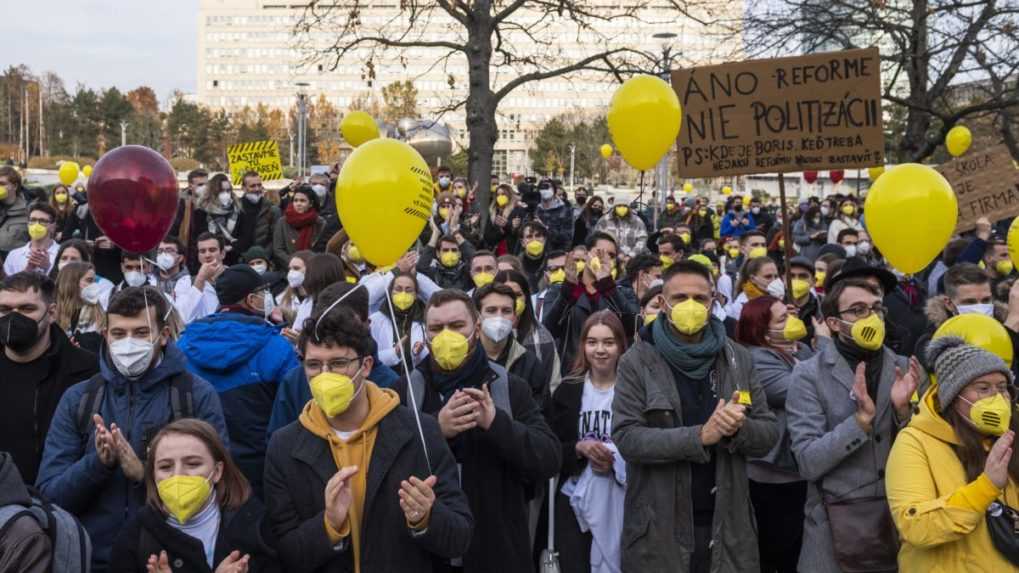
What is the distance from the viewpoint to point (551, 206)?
526 inches

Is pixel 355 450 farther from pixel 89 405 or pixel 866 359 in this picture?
pixel 866 359

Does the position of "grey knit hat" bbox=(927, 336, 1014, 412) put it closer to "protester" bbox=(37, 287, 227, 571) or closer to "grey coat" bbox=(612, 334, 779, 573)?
"grey coat" bbox=(612, 334, 779, 573)

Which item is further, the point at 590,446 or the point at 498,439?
the point at 590,446

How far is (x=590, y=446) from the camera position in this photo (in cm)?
425

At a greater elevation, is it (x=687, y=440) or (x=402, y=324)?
(x=402, y=324)

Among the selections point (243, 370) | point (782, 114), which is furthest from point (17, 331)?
point (782, 114)

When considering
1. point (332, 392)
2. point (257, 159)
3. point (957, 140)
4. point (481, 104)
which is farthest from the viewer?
point (257, 159)

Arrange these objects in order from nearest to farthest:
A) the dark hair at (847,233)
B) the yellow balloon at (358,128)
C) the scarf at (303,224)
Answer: the scarf at (303,224) → the yellow balloon at (358,128) → the dark hair at (847,233)

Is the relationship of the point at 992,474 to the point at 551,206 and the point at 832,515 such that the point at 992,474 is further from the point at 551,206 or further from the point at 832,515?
the point at 551,206

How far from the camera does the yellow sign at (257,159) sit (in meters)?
15.5

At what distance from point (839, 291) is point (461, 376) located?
1.66m

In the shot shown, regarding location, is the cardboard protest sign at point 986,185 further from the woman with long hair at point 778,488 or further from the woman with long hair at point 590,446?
the woman with long hair at point 590,446

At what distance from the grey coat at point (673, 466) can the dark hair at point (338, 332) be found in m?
1.17

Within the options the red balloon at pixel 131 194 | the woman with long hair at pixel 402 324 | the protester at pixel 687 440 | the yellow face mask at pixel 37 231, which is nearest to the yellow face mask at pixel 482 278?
the woman with long hair at pixel 402 324
